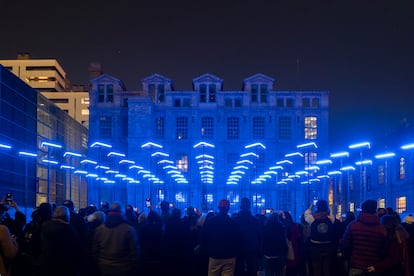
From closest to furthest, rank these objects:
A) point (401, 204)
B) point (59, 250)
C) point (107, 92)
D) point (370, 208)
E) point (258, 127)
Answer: point (59, 250) → point (370, 208) → point (401, 204) → point (258, 127) → point (107, 92)

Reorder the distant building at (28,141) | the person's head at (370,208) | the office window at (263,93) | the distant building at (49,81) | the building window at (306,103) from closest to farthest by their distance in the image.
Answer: the person's head at (370,208), the distant building at (28,141), the building window at (306,103), the office window at (263,93), the distant building at (49,81)

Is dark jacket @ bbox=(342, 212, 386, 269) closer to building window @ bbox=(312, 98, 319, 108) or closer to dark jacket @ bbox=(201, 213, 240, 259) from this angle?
dark jacket @ bbox=(201, 213, 240, 259)

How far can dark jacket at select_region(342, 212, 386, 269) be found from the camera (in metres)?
9.02

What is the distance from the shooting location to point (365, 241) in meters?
9.04

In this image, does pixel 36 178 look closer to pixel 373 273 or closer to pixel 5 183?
pixel 5 183

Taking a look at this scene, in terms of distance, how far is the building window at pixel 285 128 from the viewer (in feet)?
262

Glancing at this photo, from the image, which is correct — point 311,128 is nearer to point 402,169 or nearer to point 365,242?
point 402,169

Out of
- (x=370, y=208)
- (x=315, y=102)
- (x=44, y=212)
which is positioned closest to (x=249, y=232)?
(x=370, y=208)

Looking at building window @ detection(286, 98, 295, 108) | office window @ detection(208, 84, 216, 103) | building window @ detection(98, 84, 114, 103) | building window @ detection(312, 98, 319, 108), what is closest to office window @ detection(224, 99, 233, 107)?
office window @ detection(208, 84, 216, 103)

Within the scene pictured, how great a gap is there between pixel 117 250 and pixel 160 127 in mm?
71315

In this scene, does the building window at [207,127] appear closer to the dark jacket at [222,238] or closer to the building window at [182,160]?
the building window at [182,160]

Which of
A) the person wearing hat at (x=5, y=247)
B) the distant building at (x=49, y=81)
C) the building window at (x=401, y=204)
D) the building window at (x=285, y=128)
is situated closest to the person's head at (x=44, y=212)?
the person wearing hat at (x=5, y=247)

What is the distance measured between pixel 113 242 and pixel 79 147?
217 ft

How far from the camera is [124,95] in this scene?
82.2 meters
